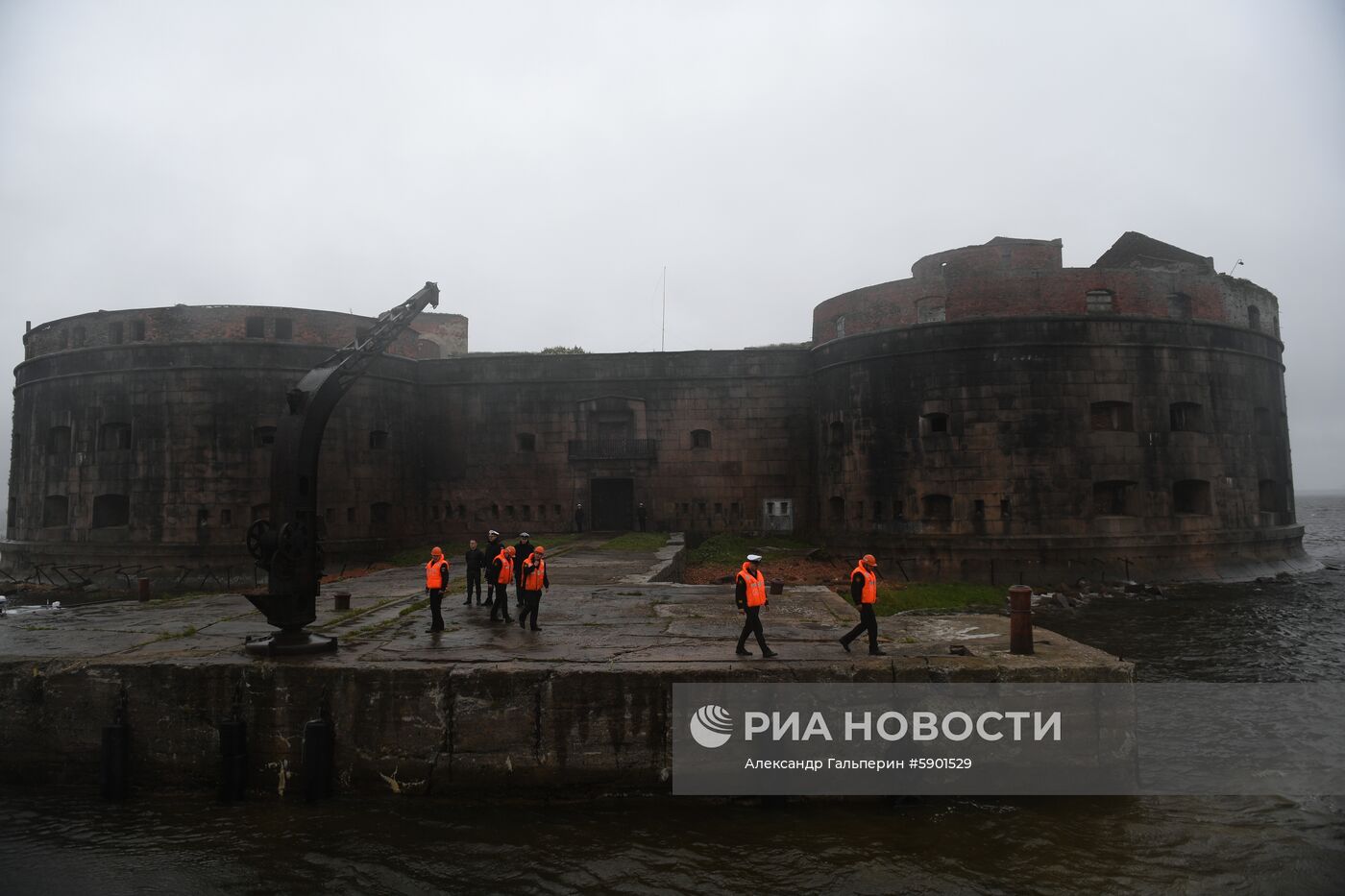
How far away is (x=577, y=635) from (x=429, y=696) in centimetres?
201

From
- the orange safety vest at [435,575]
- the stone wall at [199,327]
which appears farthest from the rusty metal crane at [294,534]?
the stone wall at [199,327]

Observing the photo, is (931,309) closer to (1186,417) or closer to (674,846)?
(1186,417)

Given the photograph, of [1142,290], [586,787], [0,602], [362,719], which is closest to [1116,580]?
[1142,290]

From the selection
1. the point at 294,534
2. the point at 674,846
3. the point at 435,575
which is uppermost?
the point at 294,534

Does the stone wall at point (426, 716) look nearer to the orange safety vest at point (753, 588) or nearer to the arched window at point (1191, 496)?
the orange safety vest at point (753, 588)

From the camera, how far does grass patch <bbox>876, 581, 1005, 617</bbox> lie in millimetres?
16062

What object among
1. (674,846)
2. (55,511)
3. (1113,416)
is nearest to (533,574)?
(674,846)

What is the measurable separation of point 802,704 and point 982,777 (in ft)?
5.80

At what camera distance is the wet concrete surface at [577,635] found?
7.52 meters

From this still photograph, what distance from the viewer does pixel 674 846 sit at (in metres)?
6.41

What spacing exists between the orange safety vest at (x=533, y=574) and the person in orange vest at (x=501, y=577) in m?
0.38

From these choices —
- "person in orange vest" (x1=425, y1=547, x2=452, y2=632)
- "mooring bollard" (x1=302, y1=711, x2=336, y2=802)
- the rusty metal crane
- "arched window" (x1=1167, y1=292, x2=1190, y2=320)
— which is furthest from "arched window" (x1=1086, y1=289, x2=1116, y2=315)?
"mooring bollard" (x1=302, y1=711, x2=336, y2=802)

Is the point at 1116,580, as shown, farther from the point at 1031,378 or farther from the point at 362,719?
the point at 362,719

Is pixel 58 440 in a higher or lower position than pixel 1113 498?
higher
